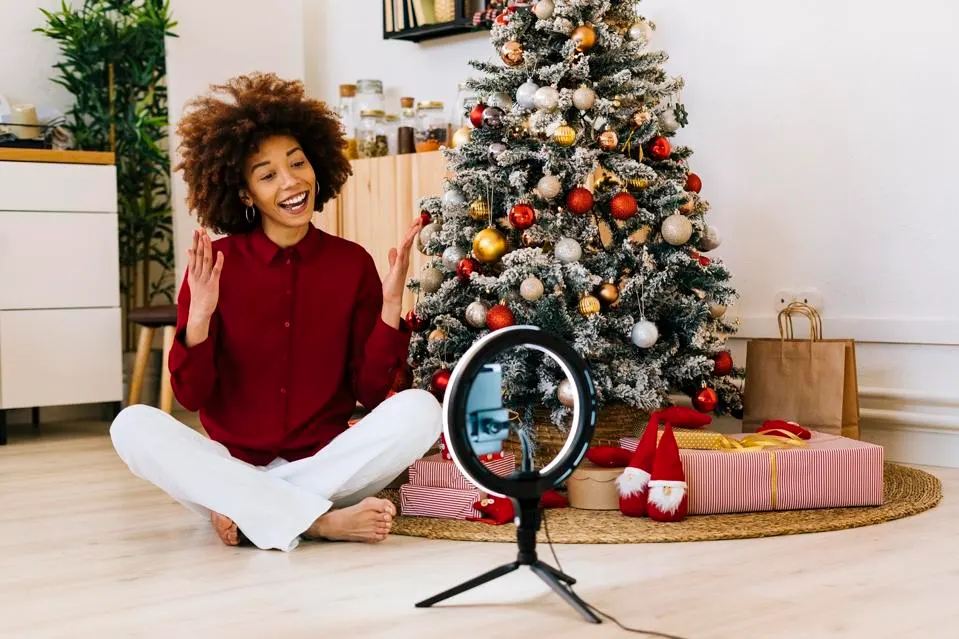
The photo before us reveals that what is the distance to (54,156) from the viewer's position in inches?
138

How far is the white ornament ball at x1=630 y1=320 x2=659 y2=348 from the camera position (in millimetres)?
2357

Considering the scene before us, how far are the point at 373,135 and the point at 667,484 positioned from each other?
193cm

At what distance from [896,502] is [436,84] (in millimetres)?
2278

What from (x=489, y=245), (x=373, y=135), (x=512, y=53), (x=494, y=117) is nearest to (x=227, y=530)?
(x=489, y=245)

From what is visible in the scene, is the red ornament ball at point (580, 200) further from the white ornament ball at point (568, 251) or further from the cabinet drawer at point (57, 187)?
the cabinet drawer at point (57, 187)

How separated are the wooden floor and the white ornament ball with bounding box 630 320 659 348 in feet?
1.85

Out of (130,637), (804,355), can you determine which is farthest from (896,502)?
(130,637)

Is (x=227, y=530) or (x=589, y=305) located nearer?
(x=227, y=530)

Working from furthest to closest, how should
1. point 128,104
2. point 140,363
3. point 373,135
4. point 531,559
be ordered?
point 128,104 → point 140,363 → point 373,135 → point 531,559

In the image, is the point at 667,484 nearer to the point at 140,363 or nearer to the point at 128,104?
the point at 140,363

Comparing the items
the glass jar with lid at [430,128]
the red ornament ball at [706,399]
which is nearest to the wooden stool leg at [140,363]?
the glass jar with lid at [430,128]

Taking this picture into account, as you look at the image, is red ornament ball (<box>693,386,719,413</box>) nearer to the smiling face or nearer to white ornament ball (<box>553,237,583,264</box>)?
white ornament ball (<box>553,237,583,264</box>)

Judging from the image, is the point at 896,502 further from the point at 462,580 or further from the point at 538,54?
the point at 538,54

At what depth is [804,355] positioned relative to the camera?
2645mm
